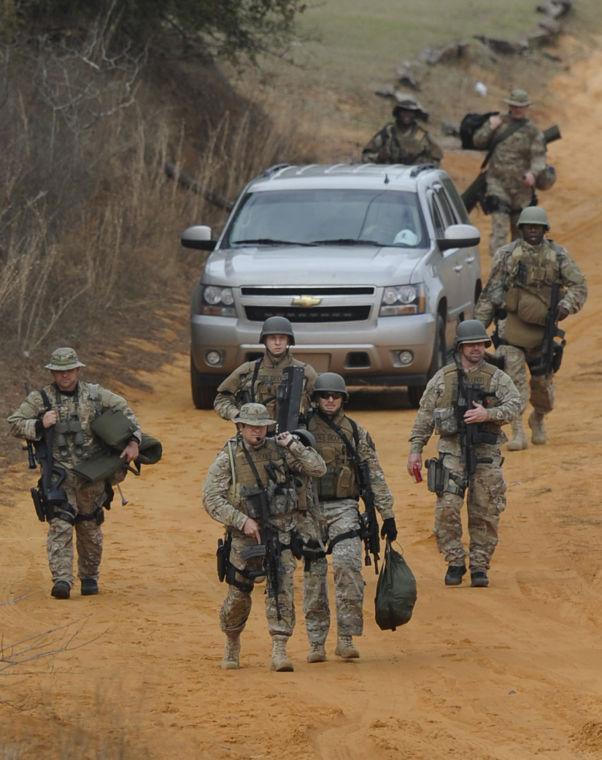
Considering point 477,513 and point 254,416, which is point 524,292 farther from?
point 254,416

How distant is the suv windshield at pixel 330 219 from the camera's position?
17.3 m

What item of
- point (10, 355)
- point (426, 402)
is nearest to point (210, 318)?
point (10, 355)

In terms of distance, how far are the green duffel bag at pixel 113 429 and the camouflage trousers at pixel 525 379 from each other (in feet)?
13.7

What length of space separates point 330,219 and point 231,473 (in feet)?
25.8

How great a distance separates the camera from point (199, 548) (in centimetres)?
1309

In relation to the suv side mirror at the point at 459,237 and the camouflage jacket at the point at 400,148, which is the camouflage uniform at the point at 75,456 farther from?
the camouflage jacket at the point at 400,148

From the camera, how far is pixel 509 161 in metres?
21.1

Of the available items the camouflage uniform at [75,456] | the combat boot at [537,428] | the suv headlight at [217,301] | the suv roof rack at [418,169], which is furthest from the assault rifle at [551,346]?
the camouflage uniform at [75,456]

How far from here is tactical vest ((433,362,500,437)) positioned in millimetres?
11867

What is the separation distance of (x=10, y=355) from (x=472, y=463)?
7.31 metres

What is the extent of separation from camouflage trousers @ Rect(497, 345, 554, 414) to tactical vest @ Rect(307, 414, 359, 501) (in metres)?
4.54

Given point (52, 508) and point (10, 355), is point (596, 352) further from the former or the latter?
point (52, 508)

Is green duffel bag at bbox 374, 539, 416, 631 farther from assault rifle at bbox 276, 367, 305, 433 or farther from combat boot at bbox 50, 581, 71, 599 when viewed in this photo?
combat boot at bbox 50, 581, 71, 599

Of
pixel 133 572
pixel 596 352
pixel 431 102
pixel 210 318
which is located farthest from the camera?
pixel 431 102
